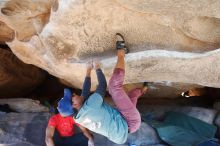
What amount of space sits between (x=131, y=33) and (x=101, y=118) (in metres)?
0.92

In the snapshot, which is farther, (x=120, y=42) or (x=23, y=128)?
(x=23, y=128)

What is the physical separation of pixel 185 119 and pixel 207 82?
1017 millimetres

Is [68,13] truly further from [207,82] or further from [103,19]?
[207,82]

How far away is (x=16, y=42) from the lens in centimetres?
438

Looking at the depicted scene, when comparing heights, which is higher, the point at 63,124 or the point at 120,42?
the point at 120,42

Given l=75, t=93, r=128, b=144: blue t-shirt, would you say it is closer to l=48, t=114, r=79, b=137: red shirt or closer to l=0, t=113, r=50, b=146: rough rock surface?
l=48, t=114, r=79, b=137: red shirt

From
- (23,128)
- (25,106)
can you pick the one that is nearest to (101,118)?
(23,128)

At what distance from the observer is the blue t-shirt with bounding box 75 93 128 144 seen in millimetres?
3367

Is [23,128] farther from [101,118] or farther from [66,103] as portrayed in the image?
[101,118]

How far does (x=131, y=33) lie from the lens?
3.80 metres

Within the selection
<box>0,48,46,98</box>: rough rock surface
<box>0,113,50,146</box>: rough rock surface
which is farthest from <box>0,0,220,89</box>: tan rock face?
<box>0,48,46,98</box>: rough rock surface

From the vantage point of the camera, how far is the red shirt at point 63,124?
14.7 feet

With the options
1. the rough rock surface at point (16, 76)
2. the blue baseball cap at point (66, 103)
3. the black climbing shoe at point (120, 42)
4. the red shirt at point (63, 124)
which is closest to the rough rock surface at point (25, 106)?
the rough rock surface at point (16, 76)

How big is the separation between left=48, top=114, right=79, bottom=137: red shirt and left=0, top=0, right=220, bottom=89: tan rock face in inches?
26.0
